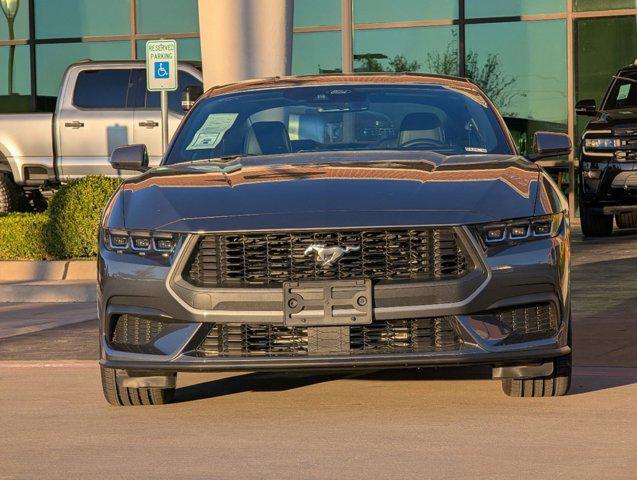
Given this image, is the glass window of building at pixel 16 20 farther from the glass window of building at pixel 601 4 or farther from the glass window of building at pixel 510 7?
the glass window of building at pixel 601 4

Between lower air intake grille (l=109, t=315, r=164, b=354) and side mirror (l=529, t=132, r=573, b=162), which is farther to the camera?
side mirror (l=529, t=132, r=573, b=162)

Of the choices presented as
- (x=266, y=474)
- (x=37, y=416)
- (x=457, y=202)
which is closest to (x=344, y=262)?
(x=457, y=202)

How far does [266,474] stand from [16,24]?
20.4m

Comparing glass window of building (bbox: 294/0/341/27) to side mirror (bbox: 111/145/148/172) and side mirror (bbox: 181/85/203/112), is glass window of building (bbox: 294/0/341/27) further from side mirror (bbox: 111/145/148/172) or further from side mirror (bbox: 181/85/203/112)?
side mirror (bbox: 111/145/148/172)

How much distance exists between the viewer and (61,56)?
81.9ft

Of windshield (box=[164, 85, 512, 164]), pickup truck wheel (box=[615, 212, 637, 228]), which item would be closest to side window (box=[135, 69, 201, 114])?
pickup truck wheel (box=[615, 212, 637, 228])

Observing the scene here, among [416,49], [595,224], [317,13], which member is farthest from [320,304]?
[317,13]

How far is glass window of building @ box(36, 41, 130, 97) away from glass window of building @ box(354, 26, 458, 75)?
13.6 ft

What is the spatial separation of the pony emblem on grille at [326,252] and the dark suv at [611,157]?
1085 cm

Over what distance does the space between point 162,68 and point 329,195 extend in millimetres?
9956

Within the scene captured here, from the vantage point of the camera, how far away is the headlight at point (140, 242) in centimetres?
693

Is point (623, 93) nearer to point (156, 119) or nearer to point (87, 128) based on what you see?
point (156, 119)

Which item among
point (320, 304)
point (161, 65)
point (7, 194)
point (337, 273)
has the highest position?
point (161, 65)

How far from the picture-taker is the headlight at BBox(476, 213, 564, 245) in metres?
6.81
